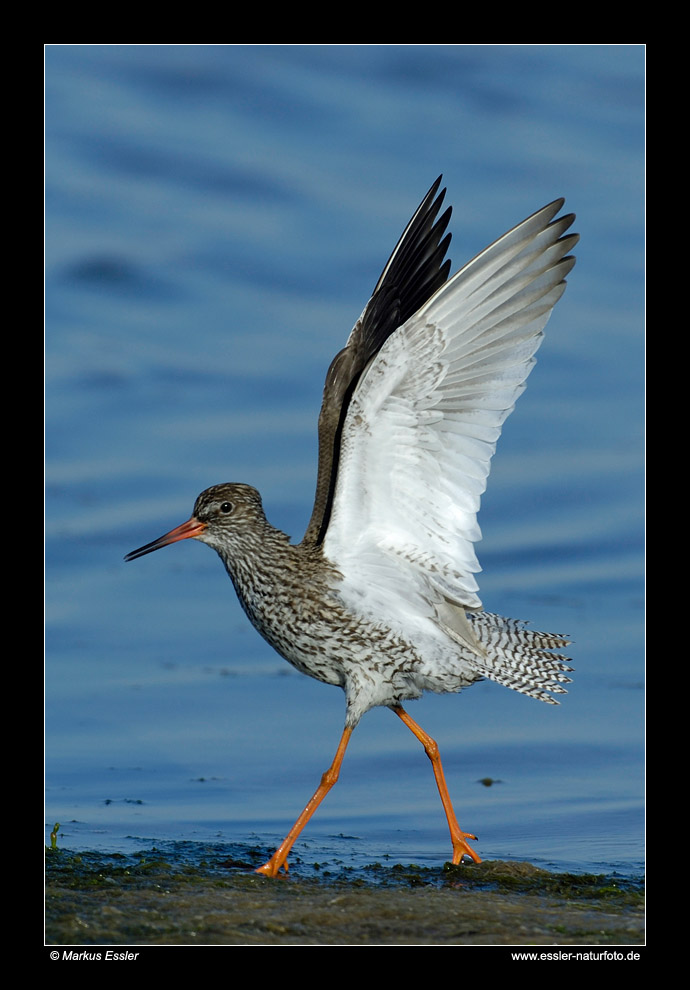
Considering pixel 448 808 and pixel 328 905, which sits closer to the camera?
pixel 328 905

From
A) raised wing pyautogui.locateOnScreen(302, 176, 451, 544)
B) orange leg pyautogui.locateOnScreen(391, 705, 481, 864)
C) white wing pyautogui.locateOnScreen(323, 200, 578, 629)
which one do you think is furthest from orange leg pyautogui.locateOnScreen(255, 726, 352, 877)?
raised wing pyautogui.locateOnScreen(302, 176, 451, 544)

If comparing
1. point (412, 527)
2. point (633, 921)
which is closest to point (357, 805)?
point (412, 527)

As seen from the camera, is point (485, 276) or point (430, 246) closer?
point (485, 276)

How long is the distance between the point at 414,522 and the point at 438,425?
49cm

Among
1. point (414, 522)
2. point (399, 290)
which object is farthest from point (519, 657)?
point (399, 290)

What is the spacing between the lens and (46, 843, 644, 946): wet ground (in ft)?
17.2

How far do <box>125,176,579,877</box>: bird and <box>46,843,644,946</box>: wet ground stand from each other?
41 cm

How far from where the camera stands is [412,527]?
680cm

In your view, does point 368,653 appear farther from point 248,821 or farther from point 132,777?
point 132,777

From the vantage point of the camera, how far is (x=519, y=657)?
7.21 metres

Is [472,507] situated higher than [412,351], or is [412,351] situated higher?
[412,351]

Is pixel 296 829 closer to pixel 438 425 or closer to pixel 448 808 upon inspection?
pixel 448 808
